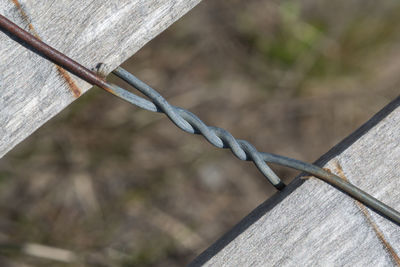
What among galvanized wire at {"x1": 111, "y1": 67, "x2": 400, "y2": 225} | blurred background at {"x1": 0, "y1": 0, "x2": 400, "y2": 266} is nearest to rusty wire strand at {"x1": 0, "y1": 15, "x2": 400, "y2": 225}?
galvanized wire at {"x1": 111, "y1": 67, "x2": 400, "y2": 225}

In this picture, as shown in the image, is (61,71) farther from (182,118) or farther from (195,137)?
(195,137)

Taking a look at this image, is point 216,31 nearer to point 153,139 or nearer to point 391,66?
point 153,139

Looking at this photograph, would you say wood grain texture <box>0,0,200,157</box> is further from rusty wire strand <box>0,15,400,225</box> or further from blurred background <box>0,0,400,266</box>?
blurred background <box>0,0,400,266</box>

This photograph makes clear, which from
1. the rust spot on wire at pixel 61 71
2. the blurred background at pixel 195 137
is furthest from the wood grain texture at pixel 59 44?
the blurred background at pixel 195 137

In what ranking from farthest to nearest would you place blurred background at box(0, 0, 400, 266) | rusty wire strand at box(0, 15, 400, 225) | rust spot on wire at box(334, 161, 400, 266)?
blurred background at box(0, 0, 400, 266) → rust spot on wire at box(334, 161, 400, 266) → rusty wire strand at box(0, 15, 400, 225)

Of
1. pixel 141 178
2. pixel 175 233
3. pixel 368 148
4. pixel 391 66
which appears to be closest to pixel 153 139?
pixel 141 178

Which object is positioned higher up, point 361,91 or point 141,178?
point 141,178

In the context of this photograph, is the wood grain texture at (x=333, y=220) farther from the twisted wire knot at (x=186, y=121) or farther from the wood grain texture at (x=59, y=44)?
the wood grain texture at (x=59, y=44)
